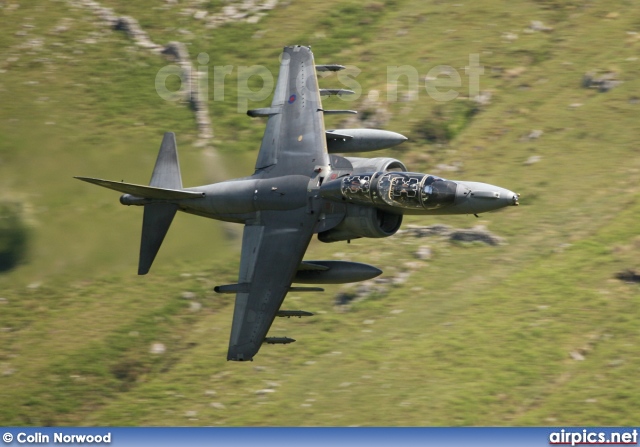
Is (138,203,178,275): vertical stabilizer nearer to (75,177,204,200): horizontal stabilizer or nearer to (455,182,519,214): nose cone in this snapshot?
(75,177,204,200): horizontal stabilizer

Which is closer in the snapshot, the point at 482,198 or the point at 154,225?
the point at 482,198

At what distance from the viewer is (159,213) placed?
137 ft

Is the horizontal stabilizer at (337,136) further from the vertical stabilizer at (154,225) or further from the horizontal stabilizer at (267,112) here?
the vertical stabilizer at (154,225)

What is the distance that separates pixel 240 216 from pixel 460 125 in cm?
1795

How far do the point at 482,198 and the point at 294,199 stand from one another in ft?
23.2

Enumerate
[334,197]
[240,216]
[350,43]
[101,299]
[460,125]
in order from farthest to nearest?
[350,43], [460,125], [101,299], [240,216], [334,197]

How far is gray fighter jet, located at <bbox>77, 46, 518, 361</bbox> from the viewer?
3662cm

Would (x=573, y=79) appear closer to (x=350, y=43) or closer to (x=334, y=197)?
(x=350, y=43)

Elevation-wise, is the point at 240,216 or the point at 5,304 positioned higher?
the point at 240,216

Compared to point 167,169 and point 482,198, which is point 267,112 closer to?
point 167,169

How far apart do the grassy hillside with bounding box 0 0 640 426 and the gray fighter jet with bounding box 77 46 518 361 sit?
658 centimetres

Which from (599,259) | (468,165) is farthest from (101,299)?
(599,259)

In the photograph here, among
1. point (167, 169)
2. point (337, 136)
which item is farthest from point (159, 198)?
point (337, 136)

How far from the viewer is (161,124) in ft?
187
